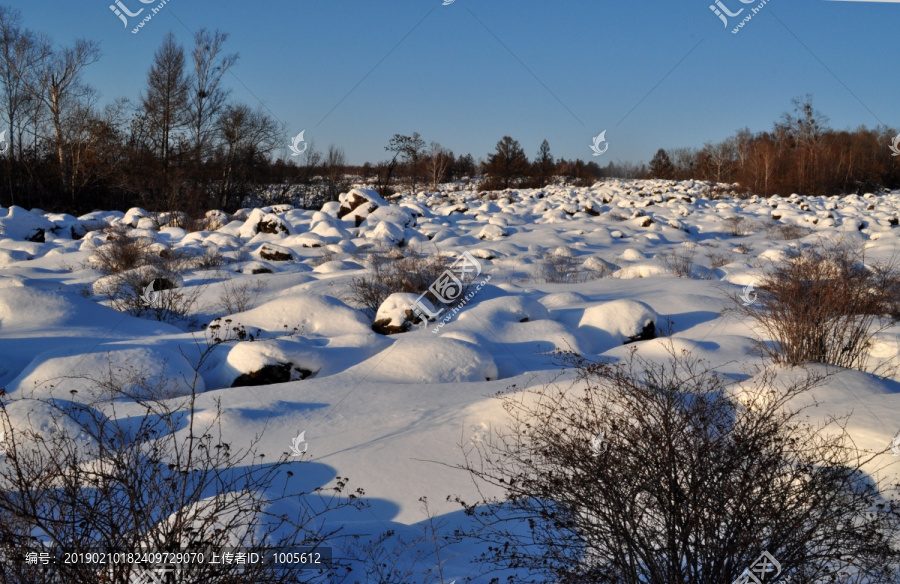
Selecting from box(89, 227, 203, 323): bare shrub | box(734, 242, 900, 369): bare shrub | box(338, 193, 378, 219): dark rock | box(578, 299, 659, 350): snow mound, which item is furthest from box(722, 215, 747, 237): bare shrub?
box(89, 227, 203, 323): bare shrub

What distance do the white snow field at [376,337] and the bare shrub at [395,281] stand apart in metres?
0.39

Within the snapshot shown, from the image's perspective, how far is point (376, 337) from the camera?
893 centimetres

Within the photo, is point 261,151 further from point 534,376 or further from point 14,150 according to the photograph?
point 534,376

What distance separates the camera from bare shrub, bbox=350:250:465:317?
11.4 metres

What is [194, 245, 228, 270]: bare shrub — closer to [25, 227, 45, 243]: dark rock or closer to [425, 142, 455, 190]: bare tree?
[25, 227, 45, 243]: dark rock

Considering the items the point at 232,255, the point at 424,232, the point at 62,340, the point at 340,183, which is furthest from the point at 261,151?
the point at 62,340

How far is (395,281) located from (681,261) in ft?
28.0

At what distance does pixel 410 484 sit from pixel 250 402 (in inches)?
89.2

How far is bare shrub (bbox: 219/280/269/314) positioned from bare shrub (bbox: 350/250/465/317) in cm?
184

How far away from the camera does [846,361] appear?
23.0ft

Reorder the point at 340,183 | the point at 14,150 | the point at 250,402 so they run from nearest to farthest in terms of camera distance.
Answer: the point at 250,402
the point at 14,150
the point at 340,183

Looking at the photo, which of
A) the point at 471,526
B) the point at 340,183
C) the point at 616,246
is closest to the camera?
the point at 471,526

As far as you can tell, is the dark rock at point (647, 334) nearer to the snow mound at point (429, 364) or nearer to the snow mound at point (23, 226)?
the snow mound at point (429, 364)

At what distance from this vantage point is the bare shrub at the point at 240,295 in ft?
36.4
